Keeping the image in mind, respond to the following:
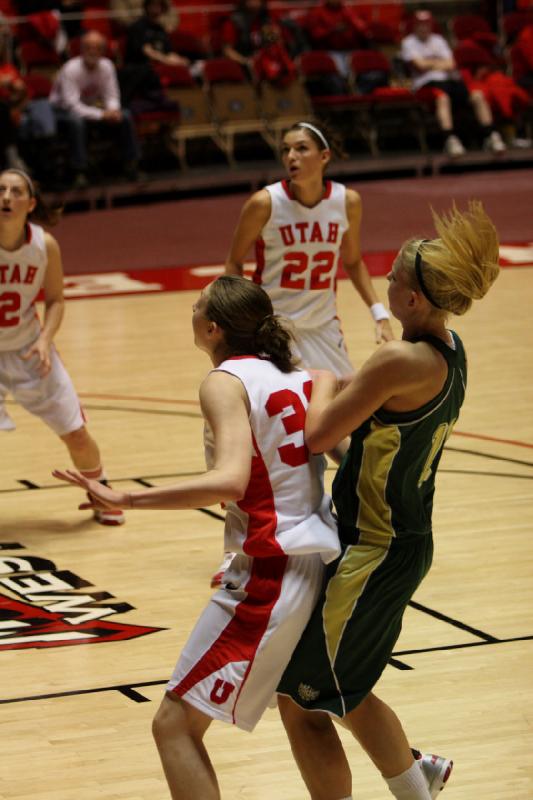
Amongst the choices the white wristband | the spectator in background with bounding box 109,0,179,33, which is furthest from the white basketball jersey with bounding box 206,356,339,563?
the spectator in background with bounding box 109,0,179,33

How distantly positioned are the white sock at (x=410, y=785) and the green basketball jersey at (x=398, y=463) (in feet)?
1.91

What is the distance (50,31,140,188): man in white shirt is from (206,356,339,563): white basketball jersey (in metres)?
12.3

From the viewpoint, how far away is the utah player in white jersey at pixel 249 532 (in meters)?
3.22

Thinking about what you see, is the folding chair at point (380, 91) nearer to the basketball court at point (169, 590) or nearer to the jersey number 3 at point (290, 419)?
the basketball court at point (169, 590)

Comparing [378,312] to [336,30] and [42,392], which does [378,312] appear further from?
[336,30]

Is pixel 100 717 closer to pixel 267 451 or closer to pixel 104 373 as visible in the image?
pixel 267 451

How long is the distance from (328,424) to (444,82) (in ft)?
50.3

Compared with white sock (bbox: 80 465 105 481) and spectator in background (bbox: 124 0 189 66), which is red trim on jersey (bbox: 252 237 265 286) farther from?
spectator in background (bbox: 124 0 189 66)

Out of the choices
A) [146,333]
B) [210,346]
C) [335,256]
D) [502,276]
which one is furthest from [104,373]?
[210,346]

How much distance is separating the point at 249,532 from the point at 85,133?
42.2 feet

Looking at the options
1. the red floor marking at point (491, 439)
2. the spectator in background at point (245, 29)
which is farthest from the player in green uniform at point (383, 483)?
the spectator in background at point (245, 29)

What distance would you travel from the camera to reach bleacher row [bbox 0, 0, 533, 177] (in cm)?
1666

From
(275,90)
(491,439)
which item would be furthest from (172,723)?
(275,90)

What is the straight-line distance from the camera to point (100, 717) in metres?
4.52
